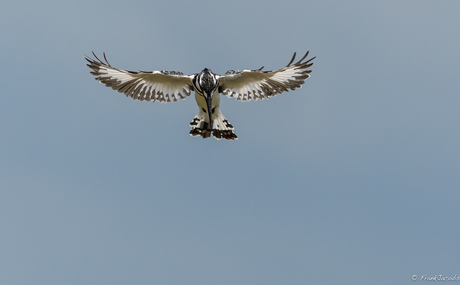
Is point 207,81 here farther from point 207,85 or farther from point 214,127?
point 214,127

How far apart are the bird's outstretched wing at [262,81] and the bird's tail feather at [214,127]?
1081 mm

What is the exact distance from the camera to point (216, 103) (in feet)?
72.0

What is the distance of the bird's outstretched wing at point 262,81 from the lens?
2086cm

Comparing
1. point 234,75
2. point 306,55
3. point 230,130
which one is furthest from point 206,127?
point 306,55

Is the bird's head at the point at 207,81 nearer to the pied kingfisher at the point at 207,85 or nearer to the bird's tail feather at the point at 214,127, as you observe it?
the pied kingfisher at the point at 207,85

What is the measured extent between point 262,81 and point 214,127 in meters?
2.26

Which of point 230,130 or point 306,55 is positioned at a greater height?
point 306,55

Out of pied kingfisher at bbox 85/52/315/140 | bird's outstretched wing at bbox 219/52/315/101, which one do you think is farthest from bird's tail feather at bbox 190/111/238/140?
bird's outstretched wing at bbox 219/52/315/101

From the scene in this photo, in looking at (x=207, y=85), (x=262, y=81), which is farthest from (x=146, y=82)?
(x=262, y=81)

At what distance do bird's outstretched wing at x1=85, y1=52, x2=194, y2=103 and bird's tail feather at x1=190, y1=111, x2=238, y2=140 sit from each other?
95 cm

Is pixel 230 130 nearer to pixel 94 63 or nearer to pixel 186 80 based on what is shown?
pixel 186 80

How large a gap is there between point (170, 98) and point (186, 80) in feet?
2.74

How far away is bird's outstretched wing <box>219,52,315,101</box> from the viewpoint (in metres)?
20.9

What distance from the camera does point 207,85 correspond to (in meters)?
20.6
